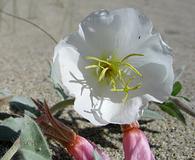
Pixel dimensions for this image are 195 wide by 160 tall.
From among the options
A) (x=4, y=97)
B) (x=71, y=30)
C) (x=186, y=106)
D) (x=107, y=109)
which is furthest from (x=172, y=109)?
(x=71, y=30)

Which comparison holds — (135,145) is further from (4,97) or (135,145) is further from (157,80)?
(4,97)

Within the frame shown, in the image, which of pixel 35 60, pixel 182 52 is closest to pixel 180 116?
A: pixel 35 60

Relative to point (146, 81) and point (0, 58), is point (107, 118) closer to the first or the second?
point (146, 81)

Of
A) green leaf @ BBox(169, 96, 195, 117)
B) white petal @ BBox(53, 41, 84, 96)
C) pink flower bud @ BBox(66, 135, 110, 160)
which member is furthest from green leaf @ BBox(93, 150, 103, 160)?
green leaf @ BBox(169, 96, 195, 117)

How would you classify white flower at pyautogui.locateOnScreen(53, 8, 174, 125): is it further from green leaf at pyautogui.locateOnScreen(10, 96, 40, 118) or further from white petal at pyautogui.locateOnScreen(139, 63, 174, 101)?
green leaf at pyautogui.locateOnScreen(10, 96, 40, 118)

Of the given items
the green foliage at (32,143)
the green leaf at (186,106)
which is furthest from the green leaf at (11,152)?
the green leaf at (186,106)

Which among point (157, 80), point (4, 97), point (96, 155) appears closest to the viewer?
point (96, 155)

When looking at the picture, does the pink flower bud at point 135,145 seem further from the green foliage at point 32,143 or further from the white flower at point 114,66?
the green foliage at point 32,143
